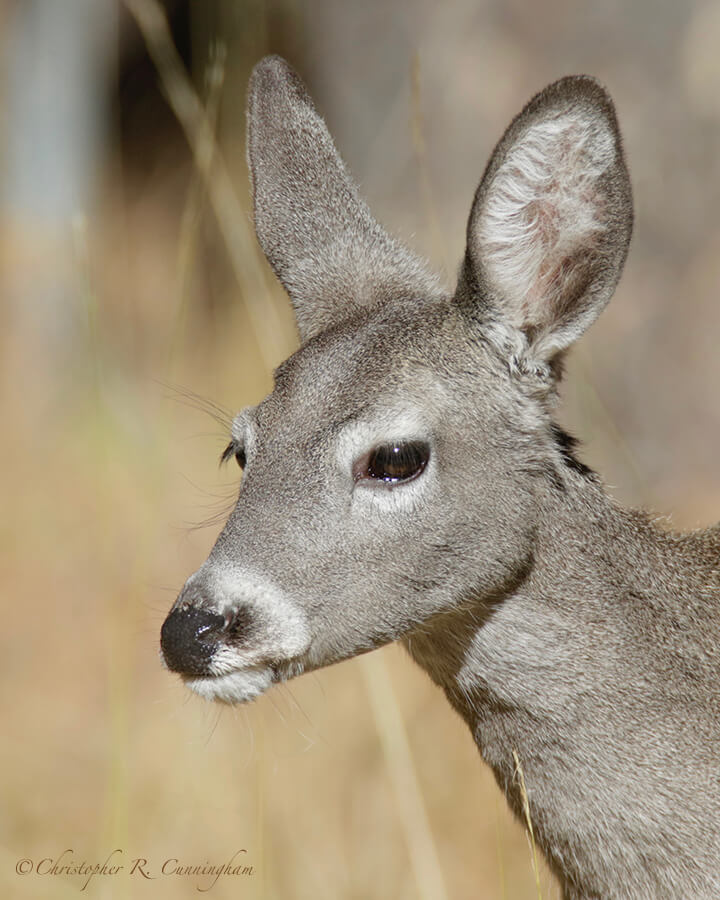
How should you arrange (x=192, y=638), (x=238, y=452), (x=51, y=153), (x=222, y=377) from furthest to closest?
1. (x=51, y=153)
2. (x=222, y=377)
3. (x=238, y=452)
4. (x=192, y=638)

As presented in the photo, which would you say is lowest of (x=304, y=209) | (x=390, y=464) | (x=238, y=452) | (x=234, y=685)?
(x=234, y=685)

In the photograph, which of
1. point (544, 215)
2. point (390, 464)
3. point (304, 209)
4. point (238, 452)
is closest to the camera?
point (390, 464)

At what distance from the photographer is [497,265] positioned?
12.1ft

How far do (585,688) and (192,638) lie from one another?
107 centimetres

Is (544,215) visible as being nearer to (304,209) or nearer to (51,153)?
(304,209)

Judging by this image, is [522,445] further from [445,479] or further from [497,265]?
[497,265]

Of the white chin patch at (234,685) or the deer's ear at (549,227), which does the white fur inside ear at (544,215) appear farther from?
the white chin patch at (234,685)

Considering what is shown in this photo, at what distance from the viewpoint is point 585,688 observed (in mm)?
3484

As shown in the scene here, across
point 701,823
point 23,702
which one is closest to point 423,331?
point 701,823

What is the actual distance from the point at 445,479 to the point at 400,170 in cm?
557

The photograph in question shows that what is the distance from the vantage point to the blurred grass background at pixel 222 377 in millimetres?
5348

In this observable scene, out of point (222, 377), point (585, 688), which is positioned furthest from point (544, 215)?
point (222, 377)

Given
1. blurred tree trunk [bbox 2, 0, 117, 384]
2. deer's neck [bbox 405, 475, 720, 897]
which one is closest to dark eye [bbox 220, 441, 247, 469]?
deer's neck [bbox 405, 475, 720, 897]

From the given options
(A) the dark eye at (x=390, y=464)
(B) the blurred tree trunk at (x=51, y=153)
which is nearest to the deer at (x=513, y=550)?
(A) the dark eye at (x=390, y=464)
